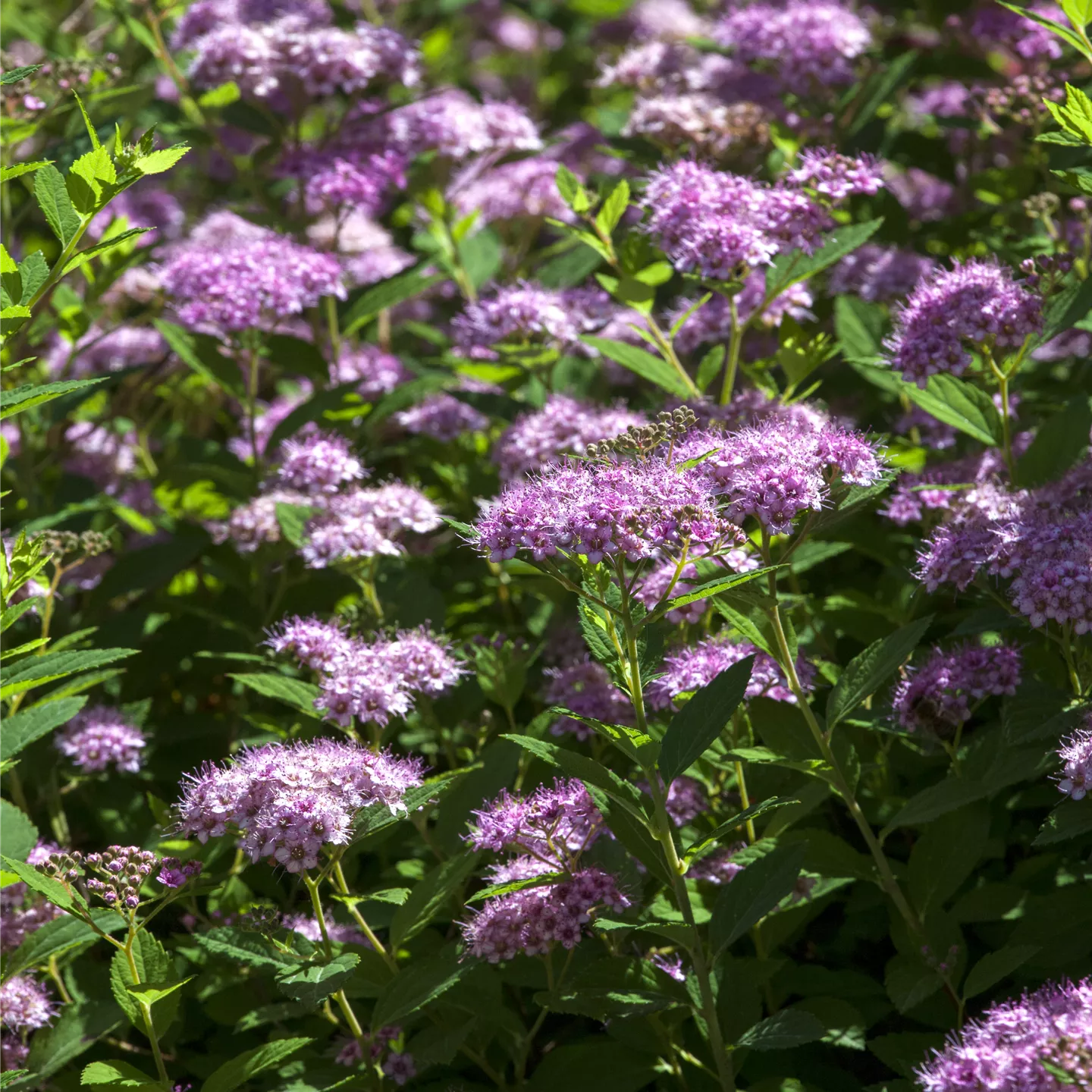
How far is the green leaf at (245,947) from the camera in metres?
2.33

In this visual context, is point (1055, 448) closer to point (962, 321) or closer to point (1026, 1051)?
point (962, 321)

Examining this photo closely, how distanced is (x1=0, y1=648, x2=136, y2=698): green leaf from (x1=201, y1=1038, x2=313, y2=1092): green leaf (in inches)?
29.9

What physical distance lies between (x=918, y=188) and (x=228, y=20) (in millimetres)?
2499

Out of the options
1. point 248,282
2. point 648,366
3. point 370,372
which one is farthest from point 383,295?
point 648,366

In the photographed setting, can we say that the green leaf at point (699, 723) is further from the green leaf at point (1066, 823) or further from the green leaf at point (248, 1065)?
the green leaf at point (248, 1065)

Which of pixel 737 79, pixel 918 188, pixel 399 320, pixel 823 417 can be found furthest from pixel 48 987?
pixel 918 188

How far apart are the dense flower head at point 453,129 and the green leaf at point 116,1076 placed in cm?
287

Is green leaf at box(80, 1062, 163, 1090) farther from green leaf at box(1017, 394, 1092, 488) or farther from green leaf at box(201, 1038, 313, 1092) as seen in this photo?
green leaf at box(1017, 394, 1092, 488)

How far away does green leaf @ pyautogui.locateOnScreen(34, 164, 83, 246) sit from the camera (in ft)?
8.18

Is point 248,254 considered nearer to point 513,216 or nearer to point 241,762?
point 513,216

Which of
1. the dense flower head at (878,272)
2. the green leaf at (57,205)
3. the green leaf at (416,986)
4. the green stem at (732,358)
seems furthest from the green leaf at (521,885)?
the dense flower head at (878,272)

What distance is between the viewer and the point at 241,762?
2.46 meters

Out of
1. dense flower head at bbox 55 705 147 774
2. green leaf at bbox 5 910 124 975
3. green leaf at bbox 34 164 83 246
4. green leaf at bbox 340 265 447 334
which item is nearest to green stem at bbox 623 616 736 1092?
green leaf at bbox 5 910 124 975

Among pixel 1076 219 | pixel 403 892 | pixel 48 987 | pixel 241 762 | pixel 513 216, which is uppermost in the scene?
pixel 1076 219
